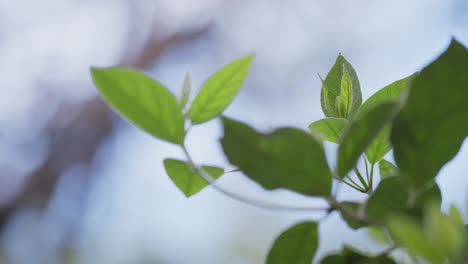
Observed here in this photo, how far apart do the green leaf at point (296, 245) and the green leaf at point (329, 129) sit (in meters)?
0.06

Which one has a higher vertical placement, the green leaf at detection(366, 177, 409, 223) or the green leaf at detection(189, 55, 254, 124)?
the green leaf at detection(189, 55, 254, 124)

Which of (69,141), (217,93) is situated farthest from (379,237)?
(69,141)

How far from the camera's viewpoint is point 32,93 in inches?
161

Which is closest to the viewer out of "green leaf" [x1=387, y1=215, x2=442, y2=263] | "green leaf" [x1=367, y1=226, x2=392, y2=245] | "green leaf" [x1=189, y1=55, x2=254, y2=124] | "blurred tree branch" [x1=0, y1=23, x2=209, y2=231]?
"green leaf" [x1=387, y1=215, x2=442, y2=263]

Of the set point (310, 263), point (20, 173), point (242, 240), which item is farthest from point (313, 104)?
point (310, 263)

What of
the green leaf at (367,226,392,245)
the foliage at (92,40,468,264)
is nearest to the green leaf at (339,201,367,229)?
the foliage at (92,40,468,264)

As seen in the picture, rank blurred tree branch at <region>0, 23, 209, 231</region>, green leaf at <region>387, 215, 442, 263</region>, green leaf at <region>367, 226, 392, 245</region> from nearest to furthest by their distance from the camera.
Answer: green leaf at <region>387, 215, 442, 263</region>
green leaf at <region>367, 226, 392, 245</region>
blurred tree branch at <region>0, 23, 209, 231</region>

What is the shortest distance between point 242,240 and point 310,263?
3.89m

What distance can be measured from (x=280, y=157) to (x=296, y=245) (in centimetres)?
6

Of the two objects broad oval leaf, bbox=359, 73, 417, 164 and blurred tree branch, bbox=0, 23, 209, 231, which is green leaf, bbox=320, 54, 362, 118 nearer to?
broad oval leaf, bbox=359, 73, 417, 164

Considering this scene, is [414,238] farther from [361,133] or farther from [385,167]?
[385,167]

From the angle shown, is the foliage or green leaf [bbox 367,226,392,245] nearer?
the foliage

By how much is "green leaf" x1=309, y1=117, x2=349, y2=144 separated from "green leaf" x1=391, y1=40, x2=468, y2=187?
69 mm

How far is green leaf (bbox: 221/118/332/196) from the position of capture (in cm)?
20
